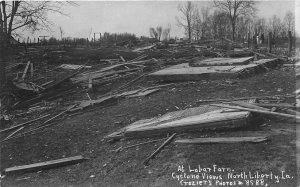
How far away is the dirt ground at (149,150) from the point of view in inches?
204

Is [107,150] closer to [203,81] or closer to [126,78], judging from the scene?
[203,81]

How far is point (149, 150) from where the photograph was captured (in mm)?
6430

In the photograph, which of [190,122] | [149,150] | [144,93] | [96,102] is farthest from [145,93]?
[149,150]

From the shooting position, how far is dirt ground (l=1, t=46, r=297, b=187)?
5.19 meters

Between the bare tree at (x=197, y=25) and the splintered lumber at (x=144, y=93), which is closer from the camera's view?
the splintered lumber at (x=144, y=93)

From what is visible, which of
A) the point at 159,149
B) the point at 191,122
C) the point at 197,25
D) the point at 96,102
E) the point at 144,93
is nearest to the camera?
the point at 159,149

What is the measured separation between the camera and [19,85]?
43.5ft

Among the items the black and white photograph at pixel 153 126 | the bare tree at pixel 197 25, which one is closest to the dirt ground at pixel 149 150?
the black and white photograph at pixel 153 126

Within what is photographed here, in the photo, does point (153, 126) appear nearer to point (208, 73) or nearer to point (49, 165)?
point (49, 165)

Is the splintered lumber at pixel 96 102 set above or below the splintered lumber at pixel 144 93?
below

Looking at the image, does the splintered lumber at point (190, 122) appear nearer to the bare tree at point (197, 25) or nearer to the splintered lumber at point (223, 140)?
the splintered lumber at point (223, 140)

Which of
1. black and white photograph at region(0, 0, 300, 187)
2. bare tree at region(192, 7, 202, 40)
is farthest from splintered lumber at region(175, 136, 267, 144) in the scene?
bare tree at region(192, 7, 202, 40)

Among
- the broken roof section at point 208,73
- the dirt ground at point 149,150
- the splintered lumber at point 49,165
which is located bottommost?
the splintered lumber at point 49,165

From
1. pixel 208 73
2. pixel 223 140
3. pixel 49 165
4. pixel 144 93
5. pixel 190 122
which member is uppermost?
pixel 208 73
